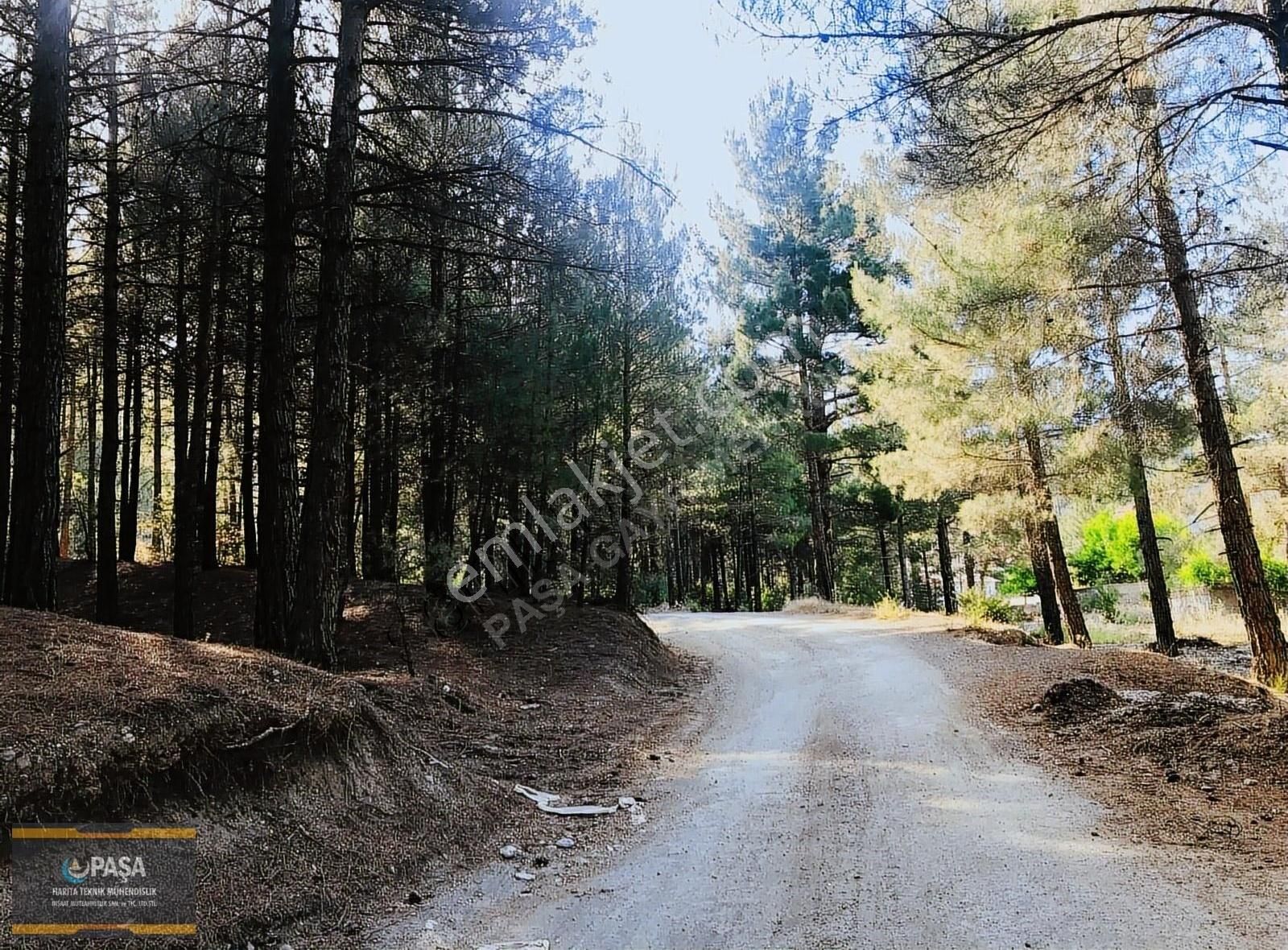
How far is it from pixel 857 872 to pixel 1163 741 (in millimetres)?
3639

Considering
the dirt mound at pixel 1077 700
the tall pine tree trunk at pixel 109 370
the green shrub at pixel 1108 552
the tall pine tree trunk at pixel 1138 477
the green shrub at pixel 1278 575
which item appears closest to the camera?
the dirt mound at pixel 1077 700

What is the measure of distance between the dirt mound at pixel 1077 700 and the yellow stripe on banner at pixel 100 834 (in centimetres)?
698

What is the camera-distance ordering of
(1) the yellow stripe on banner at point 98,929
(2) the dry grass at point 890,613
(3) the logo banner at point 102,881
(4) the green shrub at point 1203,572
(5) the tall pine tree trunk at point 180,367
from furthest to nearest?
(4) the green shrub at point 1203,572
(2) the dry grass at point 890,613
(5) the tall pine tree trunk at point 180,367
(3) the logo banner at point 102,881
(1) the yellow stripe on banner at point 98,929

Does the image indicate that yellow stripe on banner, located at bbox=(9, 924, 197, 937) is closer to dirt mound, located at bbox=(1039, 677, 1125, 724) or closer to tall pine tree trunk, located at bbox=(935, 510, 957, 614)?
dirt mound, located at bbox=(1039, 677, 1125, 724)

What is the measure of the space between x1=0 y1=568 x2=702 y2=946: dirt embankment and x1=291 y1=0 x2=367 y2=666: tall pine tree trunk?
673 millimetres

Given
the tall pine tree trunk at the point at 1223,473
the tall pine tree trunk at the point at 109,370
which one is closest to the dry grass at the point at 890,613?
the tall pine tree trunk at the point at 1223,473

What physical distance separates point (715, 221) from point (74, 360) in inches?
685

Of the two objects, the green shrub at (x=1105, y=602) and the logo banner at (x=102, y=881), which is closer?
the logo banner at (x=102, y=881)

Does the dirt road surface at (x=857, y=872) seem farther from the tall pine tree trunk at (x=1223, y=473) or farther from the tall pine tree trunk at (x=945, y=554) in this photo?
the tall pine tree trunk at (x=945, y=554)

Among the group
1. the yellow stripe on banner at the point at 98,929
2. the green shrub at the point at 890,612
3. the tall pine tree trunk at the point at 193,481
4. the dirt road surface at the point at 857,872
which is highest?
the tall pine tree trunk at the point at 193,481

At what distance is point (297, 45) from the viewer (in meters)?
8.23

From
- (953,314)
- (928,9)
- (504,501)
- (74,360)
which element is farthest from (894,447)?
(74,360)

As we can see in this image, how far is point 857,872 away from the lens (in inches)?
160

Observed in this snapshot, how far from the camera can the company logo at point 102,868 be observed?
9.84 ft
